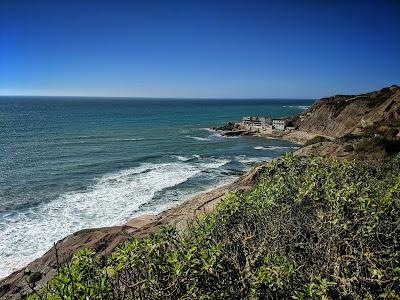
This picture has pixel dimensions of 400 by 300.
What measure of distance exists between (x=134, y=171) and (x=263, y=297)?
3645 centimetres

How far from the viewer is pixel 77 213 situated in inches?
1064

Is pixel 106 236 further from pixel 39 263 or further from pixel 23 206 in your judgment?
pixel 23 206

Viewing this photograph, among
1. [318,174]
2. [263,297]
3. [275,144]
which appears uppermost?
[318,174]

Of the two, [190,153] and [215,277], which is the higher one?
[215,277]

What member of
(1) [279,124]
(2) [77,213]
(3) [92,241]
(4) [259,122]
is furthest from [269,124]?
(3) [92,241]

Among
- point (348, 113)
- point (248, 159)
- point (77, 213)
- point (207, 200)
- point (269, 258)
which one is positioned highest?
point (269, 258)

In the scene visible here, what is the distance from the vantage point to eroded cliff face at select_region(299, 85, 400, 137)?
173ft

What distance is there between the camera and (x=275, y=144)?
216ft

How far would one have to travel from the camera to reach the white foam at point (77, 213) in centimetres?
2125

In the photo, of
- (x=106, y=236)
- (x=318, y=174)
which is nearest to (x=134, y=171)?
(x=106, y=236)

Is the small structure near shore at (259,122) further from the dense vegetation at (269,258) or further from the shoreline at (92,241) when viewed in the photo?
the dense vegetation at (269,258)

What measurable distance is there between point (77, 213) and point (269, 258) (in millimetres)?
24278

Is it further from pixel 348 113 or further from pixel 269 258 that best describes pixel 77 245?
pixel 348 113

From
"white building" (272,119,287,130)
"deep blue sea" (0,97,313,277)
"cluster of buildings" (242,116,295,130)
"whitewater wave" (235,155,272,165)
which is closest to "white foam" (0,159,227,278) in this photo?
"deep blue sea" (0,97,313,277)
